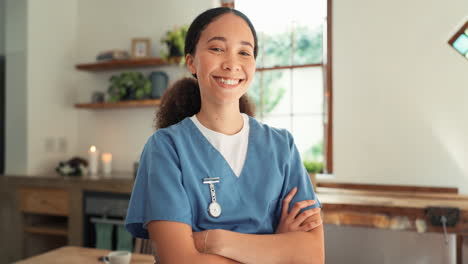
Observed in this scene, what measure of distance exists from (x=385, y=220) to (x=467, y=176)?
2.90 ft

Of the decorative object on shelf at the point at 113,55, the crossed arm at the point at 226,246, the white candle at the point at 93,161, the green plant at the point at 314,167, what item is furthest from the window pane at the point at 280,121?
the crossed arm at the point at 226,246

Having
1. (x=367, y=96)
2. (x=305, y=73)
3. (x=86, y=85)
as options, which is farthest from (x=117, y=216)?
(x=367, y=96)

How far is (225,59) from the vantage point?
0.91 meters

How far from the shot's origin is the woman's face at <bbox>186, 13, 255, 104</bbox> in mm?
906

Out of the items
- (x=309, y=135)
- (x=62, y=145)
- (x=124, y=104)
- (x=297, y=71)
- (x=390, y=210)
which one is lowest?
(x=390, y=210)

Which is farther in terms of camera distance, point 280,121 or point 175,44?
point 280,121

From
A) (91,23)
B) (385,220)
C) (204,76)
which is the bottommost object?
(385,220)

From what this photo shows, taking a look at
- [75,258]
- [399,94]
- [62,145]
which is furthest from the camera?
[62,145]

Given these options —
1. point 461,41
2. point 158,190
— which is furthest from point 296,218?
point 461,41

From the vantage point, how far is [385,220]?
5.92 feet

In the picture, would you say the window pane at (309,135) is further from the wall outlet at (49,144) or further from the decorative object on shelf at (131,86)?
the wall outlet at (49,144)

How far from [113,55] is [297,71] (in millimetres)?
1534

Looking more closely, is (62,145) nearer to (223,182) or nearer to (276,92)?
(276,92)

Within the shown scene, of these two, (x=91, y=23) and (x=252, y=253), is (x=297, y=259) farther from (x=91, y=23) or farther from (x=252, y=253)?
(x=91, y=23)
